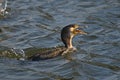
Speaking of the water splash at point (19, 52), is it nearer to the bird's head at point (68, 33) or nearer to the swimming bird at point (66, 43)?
the swimming bird at point (66, 43)

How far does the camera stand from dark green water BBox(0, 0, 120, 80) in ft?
44.6

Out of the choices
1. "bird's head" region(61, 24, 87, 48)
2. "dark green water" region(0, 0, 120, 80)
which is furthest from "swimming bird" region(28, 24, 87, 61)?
"dark green water" region(0, 0, 120, 80)

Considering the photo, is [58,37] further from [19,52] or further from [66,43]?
[19,52]

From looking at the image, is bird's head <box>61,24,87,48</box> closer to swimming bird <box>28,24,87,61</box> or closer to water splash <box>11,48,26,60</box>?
swimming bird <box>28,24,87,61</box>

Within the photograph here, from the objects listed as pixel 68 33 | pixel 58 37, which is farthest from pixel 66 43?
pixel 58 37

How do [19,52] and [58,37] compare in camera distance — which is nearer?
[19,52]

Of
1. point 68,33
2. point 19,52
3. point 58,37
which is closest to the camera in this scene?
point 19,52

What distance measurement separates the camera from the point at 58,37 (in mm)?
16266

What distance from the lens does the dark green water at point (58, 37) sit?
13.6m

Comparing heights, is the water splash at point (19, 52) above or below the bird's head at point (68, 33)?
below

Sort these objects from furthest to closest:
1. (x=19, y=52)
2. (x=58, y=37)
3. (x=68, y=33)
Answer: (x=58, y=37) → (x=68, y=33) → (x=19, y=52)

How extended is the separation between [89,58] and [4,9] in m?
5.21

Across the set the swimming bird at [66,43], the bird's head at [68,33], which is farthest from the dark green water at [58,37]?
the bird's head at [68,33]

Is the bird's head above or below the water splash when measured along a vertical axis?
above
